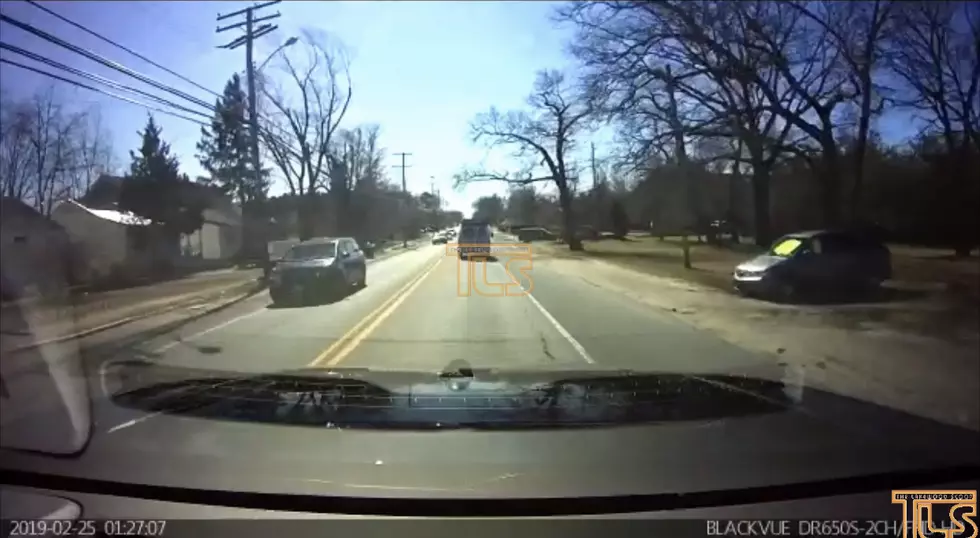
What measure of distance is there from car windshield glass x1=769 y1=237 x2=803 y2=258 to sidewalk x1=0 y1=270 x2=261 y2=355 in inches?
563

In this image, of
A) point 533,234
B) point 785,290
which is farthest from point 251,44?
point 533,234

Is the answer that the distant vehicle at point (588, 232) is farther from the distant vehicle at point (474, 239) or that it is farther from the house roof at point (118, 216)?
the house roof at point (118, 216)

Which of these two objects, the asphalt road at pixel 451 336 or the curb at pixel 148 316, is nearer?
the asphalt road at pixel 451 336

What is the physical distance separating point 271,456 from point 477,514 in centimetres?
137

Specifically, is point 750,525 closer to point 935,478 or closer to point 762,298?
point 935,478

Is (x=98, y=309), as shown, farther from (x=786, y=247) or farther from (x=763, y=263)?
(x=786, y=247)

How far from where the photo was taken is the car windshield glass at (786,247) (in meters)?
19.7

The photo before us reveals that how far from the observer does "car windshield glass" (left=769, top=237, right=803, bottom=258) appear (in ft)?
64.6

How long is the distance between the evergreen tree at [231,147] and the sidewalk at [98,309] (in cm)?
403

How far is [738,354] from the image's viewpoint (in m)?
11.0

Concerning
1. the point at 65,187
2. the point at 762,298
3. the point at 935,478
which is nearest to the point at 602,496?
the point at 935,478

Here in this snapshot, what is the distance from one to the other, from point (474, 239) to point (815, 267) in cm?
2392

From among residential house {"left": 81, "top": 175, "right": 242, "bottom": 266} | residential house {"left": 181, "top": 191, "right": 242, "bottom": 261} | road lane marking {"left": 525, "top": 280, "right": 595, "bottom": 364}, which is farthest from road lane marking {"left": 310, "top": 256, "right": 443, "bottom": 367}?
residential house {"left": 181, "top": 191, "right": 242, "bottom": 261}

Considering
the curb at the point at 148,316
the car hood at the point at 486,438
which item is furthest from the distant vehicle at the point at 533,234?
the car hood at the point at 486,438
